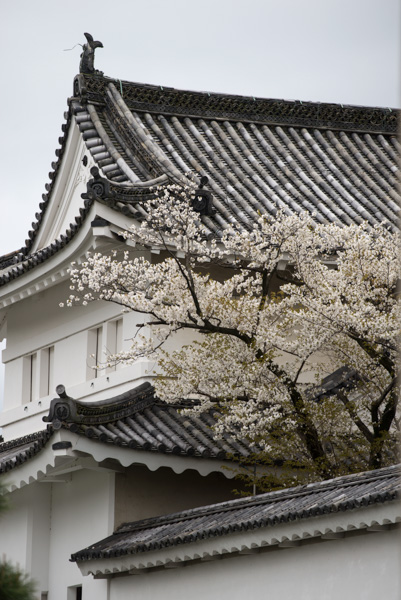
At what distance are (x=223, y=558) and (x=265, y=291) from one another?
391 cm

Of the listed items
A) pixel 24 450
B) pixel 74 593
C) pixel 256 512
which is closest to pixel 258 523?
pixel 256 512

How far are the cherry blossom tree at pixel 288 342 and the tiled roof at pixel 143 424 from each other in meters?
0.58

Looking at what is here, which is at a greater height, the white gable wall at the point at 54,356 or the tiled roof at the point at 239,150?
the tiled roof at the point at 239,150

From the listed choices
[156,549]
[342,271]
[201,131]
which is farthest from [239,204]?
[156,549]

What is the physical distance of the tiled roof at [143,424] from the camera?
48.8ft

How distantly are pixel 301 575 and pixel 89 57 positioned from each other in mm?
12199

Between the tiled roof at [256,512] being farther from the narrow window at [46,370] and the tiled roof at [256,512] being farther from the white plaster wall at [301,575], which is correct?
the narrow window at [46,370]

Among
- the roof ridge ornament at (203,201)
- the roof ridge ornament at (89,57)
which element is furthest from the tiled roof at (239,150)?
the roof ridge ornament at (203,201)

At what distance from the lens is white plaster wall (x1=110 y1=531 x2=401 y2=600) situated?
10672 millimetres

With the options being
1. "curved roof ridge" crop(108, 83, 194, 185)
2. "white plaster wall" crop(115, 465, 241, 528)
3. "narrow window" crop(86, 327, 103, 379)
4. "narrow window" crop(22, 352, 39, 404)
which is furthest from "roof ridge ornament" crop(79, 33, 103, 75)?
"white plaster wall" crop(115, 465, 241, 528)

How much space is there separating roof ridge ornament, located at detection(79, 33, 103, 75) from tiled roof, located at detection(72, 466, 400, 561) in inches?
371

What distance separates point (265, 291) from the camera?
15.2 metres

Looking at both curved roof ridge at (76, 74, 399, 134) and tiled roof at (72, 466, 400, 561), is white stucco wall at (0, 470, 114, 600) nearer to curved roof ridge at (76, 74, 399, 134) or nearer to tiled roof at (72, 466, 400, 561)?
tiled roof at (72, 466, 400, 561)

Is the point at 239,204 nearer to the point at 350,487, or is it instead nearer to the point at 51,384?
the point at 51,384
